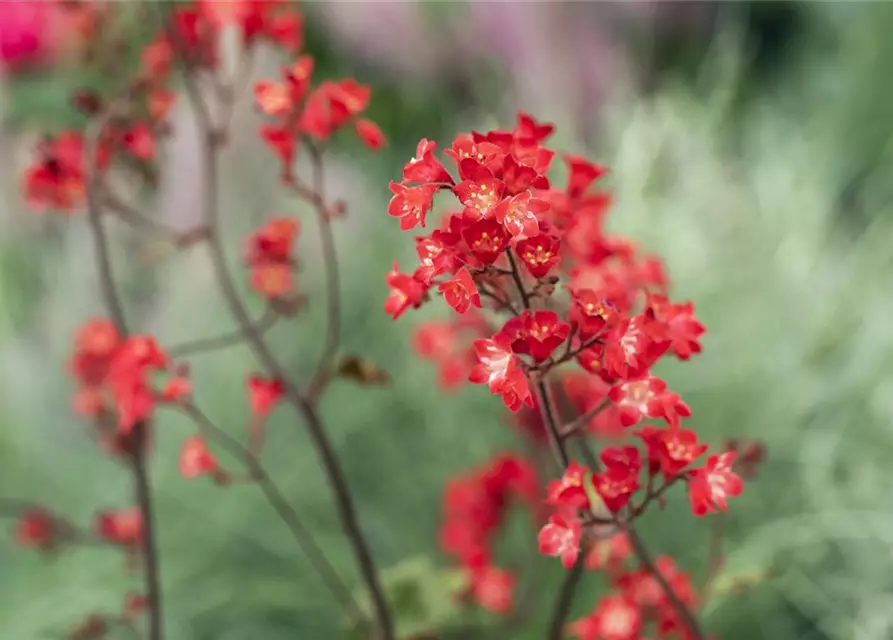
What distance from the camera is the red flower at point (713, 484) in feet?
1.13

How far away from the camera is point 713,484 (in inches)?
13.8

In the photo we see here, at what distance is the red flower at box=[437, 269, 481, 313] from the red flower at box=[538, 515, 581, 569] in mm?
88

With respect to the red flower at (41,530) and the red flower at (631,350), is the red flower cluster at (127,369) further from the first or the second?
the red flower at (631,350)

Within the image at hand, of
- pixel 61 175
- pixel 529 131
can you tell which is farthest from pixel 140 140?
pixel 529 131

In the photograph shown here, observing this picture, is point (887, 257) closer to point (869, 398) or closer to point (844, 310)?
point (844, 310)

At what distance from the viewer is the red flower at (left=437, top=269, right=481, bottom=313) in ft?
0.98

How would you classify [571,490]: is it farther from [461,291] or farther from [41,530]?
[41,530]

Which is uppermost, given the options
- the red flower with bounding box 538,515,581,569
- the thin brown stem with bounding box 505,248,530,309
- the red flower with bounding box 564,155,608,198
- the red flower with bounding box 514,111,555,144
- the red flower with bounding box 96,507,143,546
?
the red flower with bounding box 96,507,143,546

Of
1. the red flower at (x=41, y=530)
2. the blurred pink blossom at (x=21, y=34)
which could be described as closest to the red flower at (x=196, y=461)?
the red flower at (x=41, y=530)

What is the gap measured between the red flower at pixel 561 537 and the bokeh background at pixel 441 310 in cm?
27

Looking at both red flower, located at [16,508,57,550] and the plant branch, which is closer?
the plant branch

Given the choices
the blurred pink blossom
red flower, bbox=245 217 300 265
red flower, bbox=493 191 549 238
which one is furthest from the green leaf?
the blurred pink blossom

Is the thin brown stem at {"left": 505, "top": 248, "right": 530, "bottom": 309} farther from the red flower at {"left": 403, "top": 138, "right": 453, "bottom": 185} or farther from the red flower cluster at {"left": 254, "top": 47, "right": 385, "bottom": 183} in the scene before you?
the red flower cluster at {"left": 254, "top": 47, "right": 385, "bottom": 183}

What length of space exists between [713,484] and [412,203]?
0.15 m
